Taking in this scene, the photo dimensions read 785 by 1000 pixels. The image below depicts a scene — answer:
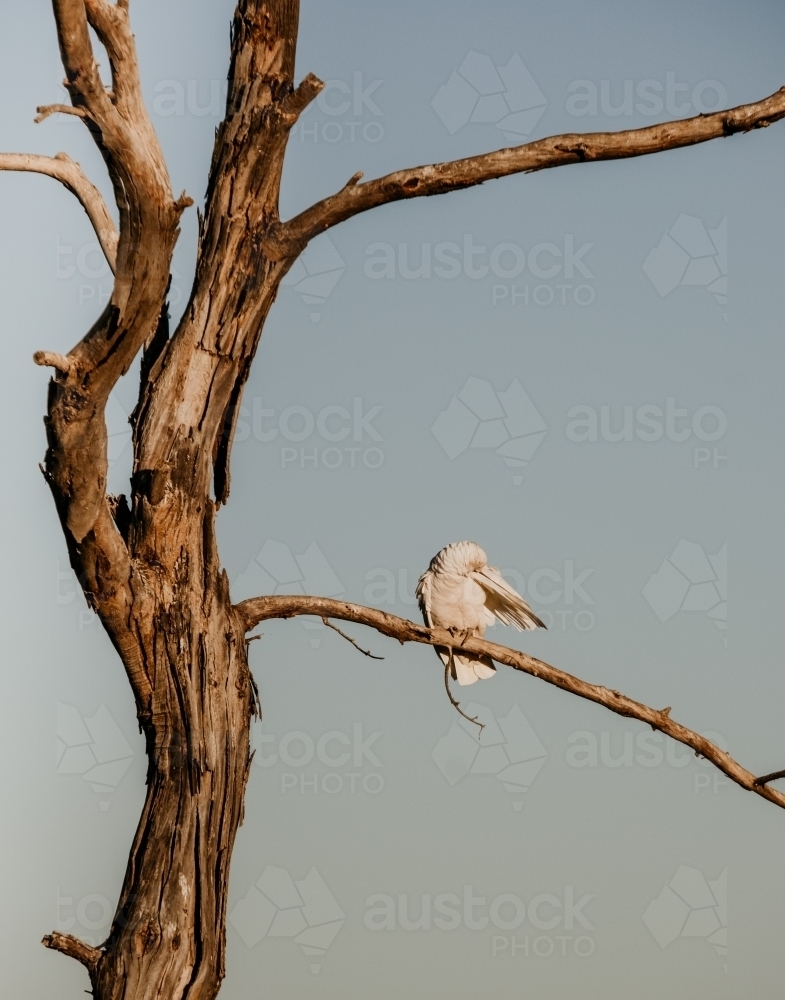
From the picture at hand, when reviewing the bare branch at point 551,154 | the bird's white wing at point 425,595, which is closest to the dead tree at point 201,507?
the bare branch at point 551,154

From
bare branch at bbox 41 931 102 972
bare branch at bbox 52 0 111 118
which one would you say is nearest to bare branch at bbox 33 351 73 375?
bare branch at bbox 52 0 111 118

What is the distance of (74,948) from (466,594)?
3249 millimetres

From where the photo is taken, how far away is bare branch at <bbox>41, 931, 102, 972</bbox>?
3768 millimetres

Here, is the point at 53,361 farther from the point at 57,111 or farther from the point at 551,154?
the point at 551,154

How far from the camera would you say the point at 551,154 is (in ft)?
12.6

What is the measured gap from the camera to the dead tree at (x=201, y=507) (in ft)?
12.4

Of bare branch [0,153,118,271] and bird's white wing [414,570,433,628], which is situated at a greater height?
bare branch [0,153,118,271]

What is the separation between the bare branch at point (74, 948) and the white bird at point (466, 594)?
108 inches

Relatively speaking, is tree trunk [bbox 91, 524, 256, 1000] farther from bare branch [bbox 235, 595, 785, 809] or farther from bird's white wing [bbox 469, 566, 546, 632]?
bird's white wing [bbox 469, 566, 546, 632]

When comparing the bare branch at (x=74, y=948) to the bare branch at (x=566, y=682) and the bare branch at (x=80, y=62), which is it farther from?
the bare branch at (x=80, y=62)

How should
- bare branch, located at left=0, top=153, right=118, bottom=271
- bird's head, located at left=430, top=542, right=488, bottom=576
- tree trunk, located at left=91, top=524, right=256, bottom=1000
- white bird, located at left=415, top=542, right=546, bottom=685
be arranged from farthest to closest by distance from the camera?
bird's head, located at left=430, top=542, right=488, bottom=576 < white bird, located at left=415, top=542, right=546, bottom=685 < bare branch, located at left=0, top=153, right=118, bottom=271 < tree trunk, located at left=91, top=524, right=256, bottom=1000

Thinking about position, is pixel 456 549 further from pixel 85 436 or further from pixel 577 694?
pixel 85 436

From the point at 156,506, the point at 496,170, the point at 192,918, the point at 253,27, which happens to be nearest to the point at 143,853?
the point at 192,918

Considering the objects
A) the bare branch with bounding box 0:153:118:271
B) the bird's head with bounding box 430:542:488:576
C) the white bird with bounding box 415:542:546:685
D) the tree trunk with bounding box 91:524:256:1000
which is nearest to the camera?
the tree trunk with bounding box 91:524:256:1000
